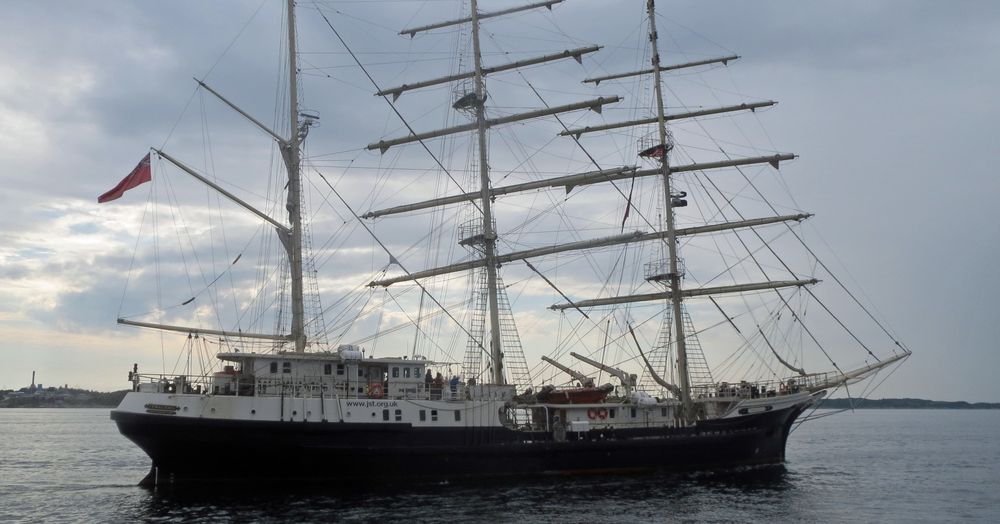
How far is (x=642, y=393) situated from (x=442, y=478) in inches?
503

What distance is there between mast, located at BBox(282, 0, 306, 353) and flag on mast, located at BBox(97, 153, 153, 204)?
7010 millimetres

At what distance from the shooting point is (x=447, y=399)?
3688cm

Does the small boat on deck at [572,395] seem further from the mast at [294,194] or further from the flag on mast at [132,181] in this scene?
the flag on mast at [132,181]

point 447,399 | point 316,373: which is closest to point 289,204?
point 316,373

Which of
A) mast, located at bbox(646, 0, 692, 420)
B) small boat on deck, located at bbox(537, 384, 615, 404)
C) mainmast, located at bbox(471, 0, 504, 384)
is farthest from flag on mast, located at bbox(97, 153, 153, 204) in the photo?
mast, located at bbox(646, 0, 692, 420)

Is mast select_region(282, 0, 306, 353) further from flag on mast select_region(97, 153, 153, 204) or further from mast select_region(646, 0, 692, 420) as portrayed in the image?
mast select_region(646, 0, 692, 420)

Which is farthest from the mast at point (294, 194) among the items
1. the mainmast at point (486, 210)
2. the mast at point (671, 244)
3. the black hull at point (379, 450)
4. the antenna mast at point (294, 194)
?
the mast at point (671, 244)

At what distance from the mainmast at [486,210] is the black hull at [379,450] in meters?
5.77

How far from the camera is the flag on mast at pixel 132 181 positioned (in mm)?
32750

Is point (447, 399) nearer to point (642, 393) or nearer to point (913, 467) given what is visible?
point (642, 393)

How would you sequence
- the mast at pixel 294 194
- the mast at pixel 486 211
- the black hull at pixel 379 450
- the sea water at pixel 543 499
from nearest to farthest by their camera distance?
1. the sea water at pixel 543 499
2. the black hull at pixel 379 450
3. the mast at pixel 294 194
4. the mast at pixel 486 211

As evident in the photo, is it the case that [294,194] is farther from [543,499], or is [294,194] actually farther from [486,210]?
[543,499]

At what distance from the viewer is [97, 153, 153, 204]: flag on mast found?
32.8m

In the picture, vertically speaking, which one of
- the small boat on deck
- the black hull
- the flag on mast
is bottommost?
the black hull
